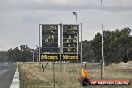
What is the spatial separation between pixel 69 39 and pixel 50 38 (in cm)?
210

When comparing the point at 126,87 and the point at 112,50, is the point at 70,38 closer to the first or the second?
the point at 126,87

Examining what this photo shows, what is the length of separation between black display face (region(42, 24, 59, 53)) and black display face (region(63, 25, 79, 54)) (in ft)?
4.39

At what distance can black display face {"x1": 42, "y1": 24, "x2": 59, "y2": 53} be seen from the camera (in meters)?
46.5

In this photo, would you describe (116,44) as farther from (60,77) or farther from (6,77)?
(60,77)

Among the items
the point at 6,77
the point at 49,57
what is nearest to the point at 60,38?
the point at 6,77

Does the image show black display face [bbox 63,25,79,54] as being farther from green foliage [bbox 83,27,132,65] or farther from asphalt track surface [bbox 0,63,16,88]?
green foliage [bbox 83,27,132,65]

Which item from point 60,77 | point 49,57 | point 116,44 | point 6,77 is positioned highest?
point 116,44

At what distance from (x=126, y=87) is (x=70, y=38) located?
19292 millimetres

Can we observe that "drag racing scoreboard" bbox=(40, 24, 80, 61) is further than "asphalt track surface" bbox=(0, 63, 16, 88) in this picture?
Yes

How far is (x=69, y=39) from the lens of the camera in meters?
48.4

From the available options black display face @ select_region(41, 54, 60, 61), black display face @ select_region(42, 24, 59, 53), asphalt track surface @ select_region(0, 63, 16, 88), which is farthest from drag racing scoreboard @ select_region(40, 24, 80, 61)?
black display face @ select_region(41, 54, 60, 61)

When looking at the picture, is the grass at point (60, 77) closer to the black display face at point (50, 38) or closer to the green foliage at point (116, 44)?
the black display face at point (50, 38)

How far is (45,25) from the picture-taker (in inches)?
1896

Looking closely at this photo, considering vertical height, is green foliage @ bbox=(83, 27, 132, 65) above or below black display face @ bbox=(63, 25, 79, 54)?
above
